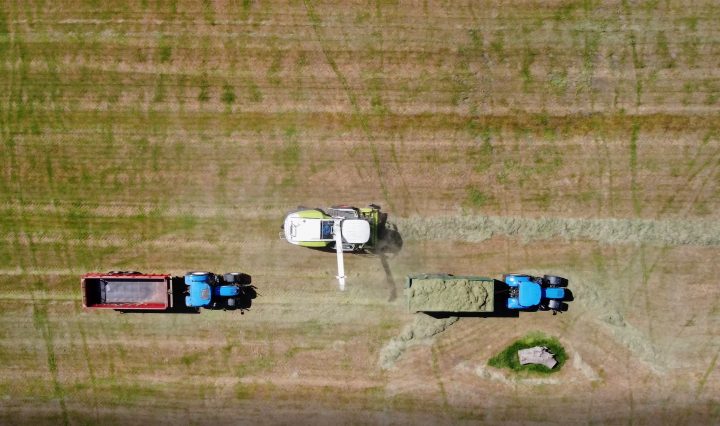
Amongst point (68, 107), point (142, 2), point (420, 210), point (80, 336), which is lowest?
point (80, 336)

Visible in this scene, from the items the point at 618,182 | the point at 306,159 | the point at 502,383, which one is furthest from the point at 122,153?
the point at 618,182

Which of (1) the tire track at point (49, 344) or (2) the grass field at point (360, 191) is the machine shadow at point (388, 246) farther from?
(1) the tire track at point (49, 344)

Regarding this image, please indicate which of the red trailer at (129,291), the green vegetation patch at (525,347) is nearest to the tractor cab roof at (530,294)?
the green vegetation patch at (525,347)

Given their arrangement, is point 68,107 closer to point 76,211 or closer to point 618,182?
point 76,211

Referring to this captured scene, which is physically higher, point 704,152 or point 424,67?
point 424,67

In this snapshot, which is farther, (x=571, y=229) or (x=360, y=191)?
(x=360, y=191)

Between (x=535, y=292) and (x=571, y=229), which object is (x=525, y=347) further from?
(x=571, y=229)

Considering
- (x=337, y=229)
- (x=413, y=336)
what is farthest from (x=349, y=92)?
(x=413, y=336)

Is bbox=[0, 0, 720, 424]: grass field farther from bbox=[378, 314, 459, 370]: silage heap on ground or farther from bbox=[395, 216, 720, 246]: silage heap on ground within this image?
bbox=[378, 314, 459, 370]: silage heap on ground
